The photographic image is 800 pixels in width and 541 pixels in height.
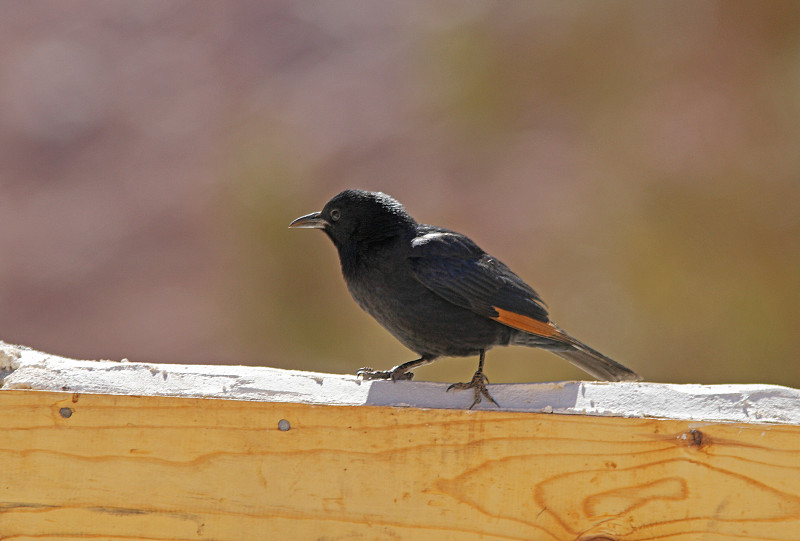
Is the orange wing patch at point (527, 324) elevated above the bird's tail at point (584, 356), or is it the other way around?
the orange wing patch at point (527, 324)

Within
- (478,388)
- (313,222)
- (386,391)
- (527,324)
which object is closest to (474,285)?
(527,324)

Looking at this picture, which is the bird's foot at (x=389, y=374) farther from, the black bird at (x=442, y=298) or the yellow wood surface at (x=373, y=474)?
the yellow wood surface at (x=373, y=474)

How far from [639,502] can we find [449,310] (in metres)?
1.20

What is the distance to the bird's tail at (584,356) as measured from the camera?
301 cm

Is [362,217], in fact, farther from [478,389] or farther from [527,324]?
[478,389]

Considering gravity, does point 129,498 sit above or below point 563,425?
below

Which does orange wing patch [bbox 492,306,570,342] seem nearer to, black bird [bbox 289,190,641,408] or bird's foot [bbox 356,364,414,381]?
black bird [bbox 289,190,641,408]

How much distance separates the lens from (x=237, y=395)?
6.70ft

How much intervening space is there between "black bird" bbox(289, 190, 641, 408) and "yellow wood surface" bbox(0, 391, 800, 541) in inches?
39.3

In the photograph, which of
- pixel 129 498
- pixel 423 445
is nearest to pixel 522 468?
pixel 423 445

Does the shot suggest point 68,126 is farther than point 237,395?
Yes

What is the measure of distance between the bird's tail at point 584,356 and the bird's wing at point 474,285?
69mm

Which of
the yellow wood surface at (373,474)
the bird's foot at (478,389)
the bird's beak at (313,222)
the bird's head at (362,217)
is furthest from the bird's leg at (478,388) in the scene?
the bird's beak at (313,222)

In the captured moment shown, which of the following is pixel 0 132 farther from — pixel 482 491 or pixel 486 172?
pixel 482 491
